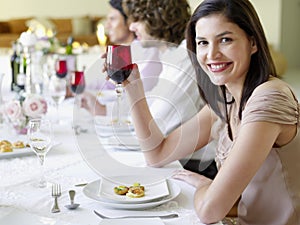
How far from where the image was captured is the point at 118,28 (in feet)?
10.5

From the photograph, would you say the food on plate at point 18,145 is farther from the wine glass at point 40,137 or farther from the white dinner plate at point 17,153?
the wine glass at point 40,137

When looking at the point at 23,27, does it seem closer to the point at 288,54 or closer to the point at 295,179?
the point at 288,54

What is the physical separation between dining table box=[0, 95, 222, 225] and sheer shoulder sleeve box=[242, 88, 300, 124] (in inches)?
11.1

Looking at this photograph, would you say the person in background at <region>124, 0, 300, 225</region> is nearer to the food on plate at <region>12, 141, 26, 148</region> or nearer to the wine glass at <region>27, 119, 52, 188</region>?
the wine glass at <region>27, 119, 52, 188</region>

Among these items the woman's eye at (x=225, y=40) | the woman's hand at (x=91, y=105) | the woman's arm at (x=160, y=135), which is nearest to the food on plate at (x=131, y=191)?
the woman's arm at (x=160, y=135)

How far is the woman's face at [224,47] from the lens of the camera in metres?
1.48

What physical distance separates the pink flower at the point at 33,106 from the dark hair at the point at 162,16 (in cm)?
79

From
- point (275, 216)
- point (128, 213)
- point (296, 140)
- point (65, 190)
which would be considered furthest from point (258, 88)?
point (65, 190)

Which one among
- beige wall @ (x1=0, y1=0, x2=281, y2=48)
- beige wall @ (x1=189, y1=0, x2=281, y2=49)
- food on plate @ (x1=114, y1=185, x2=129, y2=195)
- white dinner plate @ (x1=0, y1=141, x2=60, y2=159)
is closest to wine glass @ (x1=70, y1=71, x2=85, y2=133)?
white dinner plate @ (x1=0, y1=141, x2=60, y2=159)

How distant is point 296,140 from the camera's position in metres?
1.48

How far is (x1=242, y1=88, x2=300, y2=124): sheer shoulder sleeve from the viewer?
1.37m

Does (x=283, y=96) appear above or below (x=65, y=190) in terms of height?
above

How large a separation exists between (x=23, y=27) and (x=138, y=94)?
9.07 metres

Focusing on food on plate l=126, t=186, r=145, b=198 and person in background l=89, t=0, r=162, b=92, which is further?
person in background l=89, t=0, r=162, b=92
